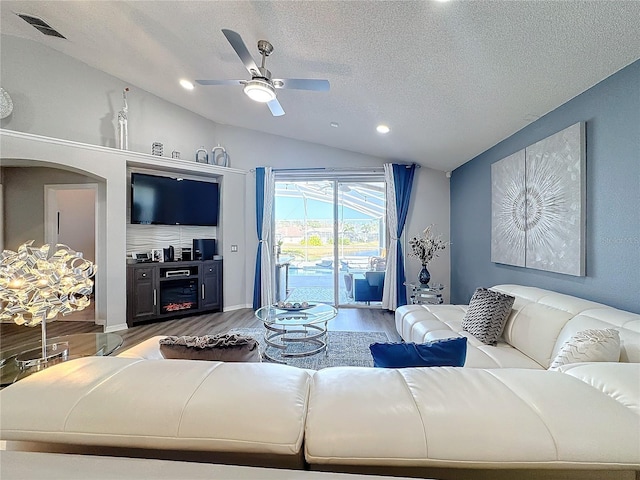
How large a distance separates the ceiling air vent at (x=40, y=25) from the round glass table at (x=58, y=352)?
11.6 feet

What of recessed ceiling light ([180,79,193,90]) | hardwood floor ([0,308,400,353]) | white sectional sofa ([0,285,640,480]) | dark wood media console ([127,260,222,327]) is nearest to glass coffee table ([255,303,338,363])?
hardwood floor ([0,308,400,353])

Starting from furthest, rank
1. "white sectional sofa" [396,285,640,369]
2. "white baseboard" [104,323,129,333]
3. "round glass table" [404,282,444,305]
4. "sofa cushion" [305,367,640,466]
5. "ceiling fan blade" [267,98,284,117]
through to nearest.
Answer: "round glass table" [404,282,444,305] → "white baseboard" [104,323,129,333] → "ceiling fan blade" [267,98,284,117] → "white sectional sofa" [396,285,640,369] → "sofa cushion" [305,367,640,466]

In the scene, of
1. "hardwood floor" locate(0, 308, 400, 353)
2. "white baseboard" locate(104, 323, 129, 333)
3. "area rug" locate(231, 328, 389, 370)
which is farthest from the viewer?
"white baseboard" locate(104, 323, 129, 333)

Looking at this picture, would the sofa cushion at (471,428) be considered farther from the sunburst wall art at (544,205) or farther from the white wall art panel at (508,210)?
the white wall art panel at (508,210)

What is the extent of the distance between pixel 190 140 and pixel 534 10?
490 cm

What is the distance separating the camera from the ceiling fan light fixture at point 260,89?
7.77 ft

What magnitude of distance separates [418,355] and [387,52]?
224 centimetres

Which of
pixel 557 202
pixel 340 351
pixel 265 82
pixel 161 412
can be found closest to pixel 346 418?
pixel 161 412

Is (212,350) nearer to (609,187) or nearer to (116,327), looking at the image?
(609,187)

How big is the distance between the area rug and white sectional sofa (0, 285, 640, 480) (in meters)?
2.08

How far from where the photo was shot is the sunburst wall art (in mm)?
2285

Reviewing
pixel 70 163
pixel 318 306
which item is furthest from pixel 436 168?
pixel 70 163

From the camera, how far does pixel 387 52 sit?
229cm

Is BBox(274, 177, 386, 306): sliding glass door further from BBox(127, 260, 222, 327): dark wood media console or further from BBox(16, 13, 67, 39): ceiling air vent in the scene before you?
BBox(16, 13, 67, 39): ceiling air vent
